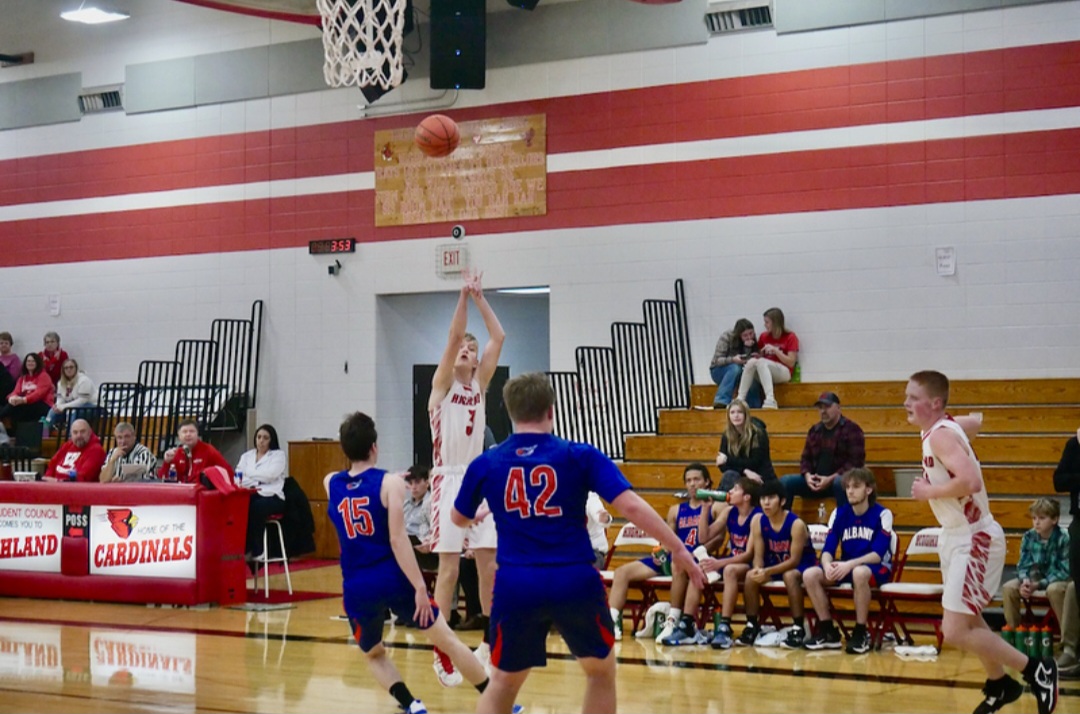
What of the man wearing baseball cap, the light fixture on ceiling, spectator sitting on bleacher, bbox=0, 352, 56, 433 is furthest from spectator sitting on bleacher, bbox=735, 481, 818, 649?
the light fixture on ceiling

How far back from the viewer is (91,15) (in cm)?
1559

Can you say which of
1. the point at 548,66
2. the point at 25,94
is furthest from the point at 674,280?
the point at 25,94

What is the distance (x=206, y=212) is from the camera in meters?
16.2

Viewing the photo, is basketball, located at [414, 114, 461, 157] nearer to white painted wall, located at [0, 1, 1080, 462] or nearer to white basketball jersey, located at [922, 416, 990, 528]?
white painted wall, located at [0, 1, 1080, 462]

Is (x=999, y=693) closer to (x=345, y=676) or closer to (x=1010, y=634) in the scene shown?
(x=1010, y=634)

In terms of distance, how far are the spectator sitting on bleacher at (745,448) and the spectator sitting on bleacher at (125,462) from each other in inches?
215

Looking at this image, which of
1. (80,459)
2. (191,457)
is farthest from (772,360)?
(80,459)

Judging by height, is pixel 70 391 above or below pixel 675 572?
above

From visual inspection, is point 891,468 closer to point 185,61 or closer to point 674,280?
point 674,280

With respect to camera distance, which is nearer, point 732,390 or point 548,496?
point 548,496

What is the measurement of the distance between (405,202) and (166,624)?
6357 millimetres

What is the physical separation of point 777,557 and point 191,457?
548 cm

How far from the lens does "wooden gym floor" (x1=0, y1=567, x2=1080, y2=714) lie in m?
6.97

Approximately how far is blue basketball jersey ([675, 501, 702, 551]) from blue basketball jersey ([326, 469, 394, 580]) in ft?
13.5
